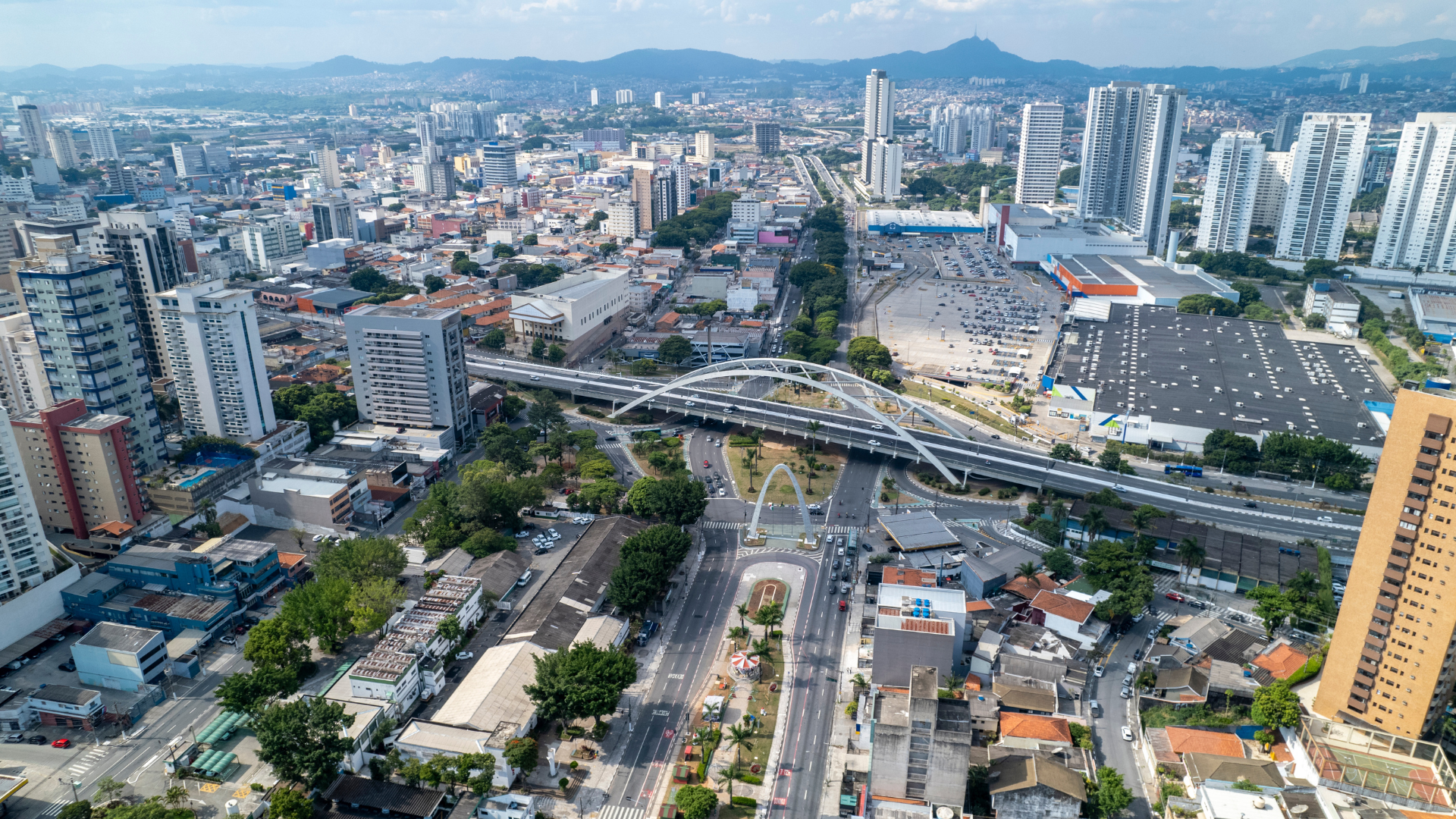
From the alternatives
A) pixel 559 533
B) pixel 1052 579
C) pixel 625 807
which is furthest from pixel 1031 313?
pixel 625 807

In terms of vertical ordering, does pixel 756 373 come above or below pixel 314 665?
above

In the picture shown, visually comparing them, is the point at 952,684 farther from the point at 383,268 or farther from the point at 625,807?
the point at 383,268

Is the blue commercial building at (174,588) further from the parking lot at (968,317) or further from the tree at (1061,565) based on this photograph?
the parking lot at (968,317)

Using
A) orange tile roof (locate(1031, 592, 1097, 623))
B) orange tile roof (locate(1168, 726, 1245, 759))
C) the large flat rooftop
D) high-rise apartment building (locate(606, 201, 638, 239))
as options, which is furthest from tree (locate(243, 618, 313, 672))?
high-rise apartment building (locate(606, 201, 638, 239))

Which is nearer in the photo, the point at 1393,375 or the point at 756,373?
the point at 756,373

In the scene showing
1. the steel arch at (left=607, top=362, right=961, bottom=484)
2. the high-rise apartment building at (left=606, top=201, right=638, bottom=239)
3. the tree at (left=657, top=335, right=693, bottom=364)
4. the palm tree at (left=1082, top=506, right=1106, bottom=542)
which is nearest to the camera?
the palm tree at (left=1082, top=506, right=1106, bottom=542)

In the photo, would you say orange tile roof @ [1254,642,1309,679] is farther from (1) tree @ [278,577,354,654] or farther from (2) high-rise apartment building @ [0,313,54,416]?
(2) high-rise apartment building @ [0,313,54,416]

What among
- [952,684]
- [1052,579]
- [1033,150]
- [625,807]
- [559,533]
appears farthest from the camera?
[1033,150]
